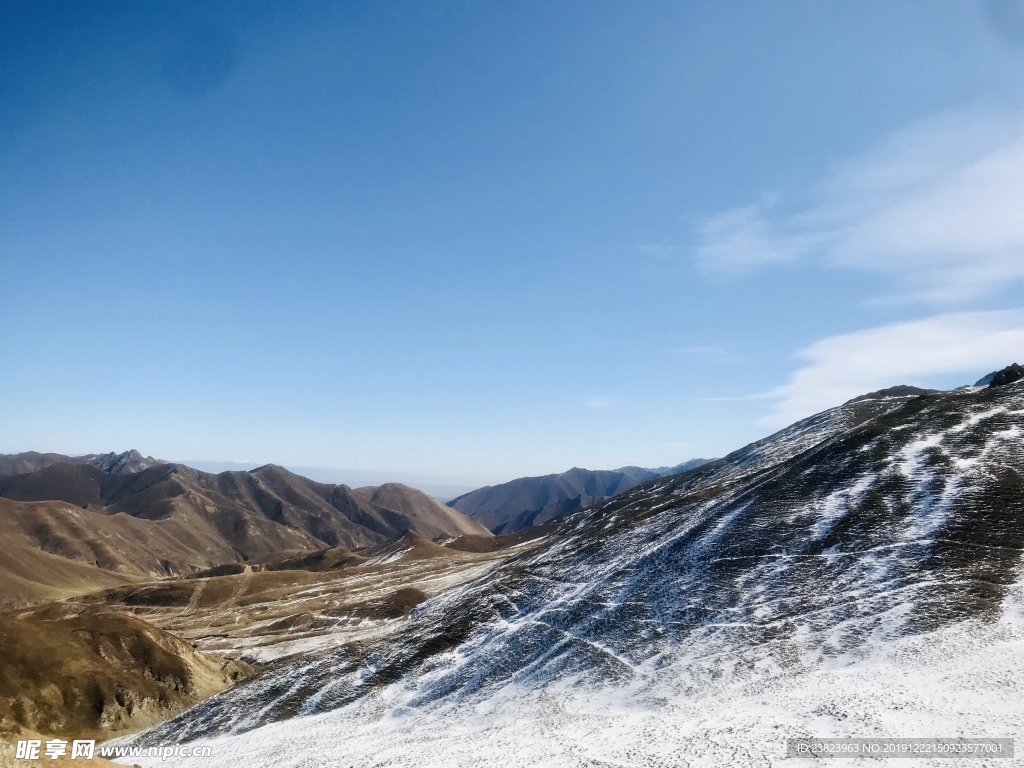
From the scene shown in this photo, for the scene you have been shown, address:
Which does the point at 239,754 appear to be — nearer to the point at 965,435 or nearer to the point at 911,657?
the point at 911,657

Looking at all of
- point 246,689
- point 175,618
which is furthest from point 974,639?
point 175,618

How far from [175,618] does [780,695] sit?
417ft

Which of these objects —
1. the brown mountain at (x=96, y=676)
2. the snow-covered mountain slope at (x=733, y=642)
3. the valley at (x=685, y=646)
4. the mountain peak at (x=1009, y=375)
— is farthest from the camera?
the mountain peak at (x=1009, y=375)

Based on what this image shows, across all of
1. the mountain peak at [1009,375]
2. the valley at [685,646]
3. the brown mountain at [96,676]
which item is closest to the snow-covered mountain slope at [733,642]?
the valley at [685,646]

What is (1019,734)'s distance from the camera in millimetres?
21109

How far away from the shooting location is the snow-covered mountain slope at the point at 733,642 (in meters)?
28.1

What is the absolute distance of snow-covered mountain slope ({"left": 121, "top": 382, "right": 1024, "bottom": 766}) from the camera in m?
28.1

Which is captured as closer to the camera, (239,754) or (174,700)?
(239,754)

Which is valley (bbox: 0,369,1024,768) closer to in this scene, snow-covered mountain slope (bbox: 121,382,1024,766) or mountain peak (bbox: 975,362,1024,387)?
snow-covered mountain slope (bbox: 121,382,1024,766)

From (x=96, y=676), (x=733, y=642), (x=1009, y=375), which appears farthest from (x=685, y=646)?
(x=1009, y=375)

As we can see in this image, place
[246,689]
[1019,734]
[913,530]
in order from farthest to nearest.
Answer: [246,689] → [913,530] → [1019,734]

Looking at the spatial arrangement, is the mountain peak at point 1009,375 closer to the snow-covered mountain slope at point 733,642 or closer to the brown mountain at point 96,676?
the snow-covered mountain slope at point 733,642

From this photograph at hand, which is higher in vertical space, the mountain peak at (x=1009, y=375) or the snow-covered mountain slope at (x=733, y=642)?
the mountain peak at (x=1009, y=375)

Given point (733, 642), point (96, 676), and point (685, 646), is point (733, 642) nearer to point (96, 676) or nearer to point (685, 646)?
point (685, 646)
